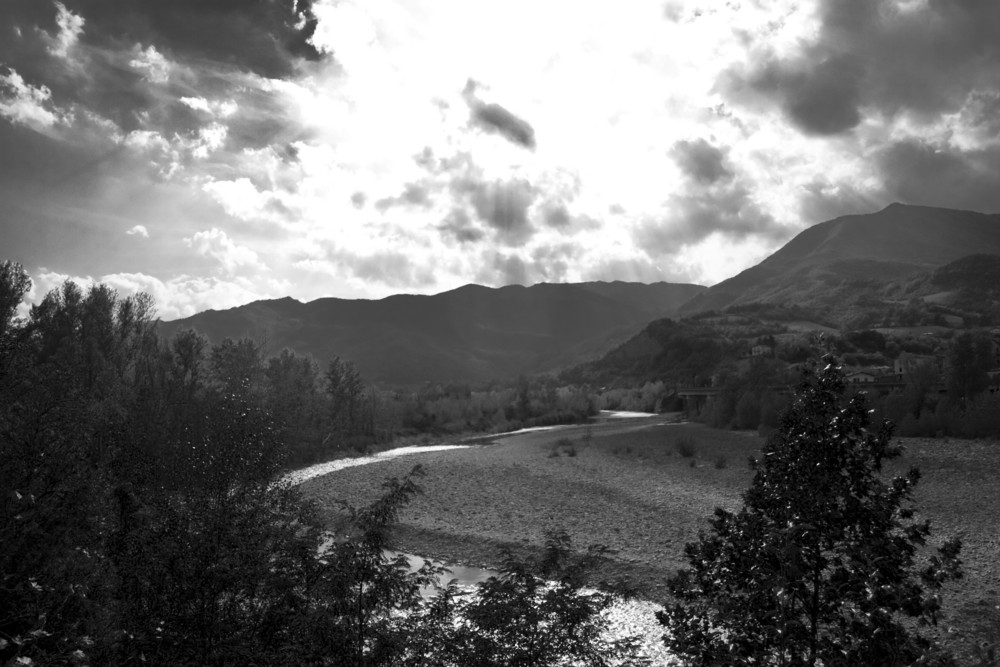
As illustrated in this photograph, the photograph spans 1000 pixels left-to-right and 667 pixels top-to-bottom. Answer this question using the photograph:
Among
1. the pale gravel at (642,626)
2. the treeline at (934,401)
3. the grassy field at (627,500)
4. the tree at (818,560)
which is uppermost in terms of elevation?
the tree at (818,560)

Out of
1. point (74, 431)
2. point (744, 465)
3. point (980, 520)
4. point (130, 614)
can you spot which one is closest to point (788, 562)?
point (130, 614)

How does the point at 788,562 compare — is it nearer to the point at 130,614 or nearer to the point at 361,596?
the point at 361,596

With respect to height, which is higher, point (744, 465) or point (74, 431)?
point (74, 431)

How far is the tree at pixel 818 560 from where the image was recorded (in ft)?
17.0

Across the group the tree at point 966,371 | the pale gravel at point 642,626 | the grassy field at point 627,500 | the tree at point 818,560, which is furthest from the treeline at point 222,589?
the tree at point 966,371

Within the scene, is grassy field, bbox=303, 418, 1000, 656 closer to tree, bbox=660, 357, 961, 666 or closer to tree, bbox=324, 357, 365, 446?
tree, bbox=660, 357, 961, 666

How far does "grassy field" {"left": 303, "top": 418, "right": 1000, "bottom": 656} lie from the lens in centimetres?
2455

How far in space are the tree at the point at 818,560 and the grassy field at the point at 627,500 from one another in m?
8.03

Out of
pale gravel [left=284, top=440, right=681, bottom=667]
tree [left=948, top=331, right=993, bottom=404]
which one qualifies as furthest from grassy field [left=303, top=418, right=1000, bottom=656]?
tree [left=948, top=331, right=993, bottom=404]

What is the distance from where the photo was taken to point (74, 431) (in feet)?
37.9

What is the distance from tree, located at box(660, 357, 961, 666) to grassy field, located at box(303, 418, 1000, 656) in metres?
8.03

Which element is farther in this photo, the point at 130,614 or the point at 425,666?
the point at 130,614

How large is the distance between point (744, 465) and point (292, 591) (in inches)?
1838

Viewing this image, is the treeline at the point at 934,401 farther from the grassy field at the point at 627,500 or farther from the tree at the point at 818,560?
the tree at the point at 818,560
